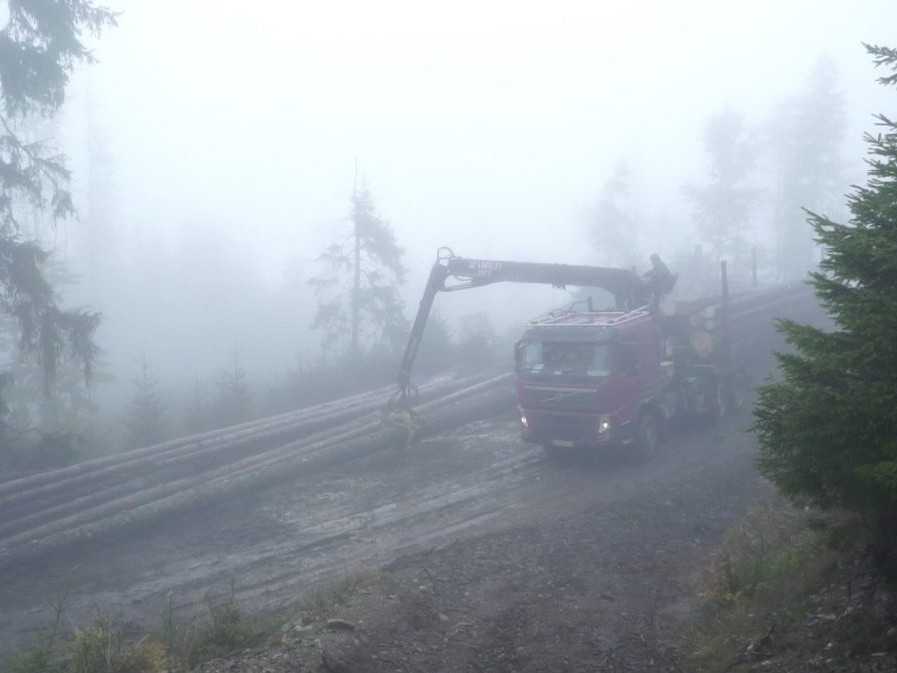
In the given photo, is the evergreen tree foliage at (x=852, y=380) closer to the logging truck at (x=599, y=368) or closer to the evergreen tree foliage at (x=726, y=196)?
the logging truck at (x=599, y=368)

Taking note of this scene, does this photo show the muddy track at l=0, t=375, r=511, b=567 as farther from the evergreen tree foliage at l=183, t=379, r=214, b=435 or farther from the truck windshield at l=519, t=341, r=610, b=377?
the truck windshield at l=519, t=341, r=610, b=377

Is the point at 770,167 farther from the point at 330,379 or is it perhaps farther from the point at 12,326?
the point at 12,326

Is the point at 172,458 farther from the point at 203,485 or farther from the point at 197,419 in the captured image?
the point at 197,419

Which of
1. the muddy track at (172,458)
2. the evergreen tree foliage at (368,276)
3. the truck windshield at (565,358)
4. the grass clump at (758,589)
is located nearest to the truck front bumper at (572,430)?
the truck windshield at (565,358)

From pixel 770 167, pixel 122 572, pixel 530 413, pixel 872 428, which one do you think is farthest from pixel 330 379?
pixel 770 167

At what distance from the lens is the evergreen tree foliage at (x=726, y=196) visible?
51.2 m

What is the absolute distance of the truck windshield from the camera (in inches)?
700

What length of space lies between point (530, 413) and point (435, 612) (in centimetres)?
846

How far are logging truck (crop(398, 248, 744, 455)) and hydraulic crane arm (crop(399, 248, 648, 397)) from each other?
1.0 inches

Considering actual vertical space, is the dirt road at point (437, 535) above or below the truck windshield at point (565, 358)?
below

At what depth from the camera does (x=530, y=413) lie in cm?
1838

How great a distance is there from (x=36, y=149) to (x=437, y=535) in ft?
42.4

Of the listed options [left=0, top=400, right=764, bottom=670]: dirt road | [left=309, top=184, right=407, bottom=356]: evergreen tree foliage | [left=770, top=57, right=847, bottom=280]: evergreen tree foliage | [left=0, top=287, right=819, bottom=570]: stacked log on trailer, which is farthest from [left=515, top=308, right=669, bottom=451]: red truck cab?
A: [left=770, top=57, right=847, bottom=280]: evergreen tree foliage

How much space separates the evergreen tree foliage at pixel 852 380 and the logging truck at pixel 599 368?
9822mm
